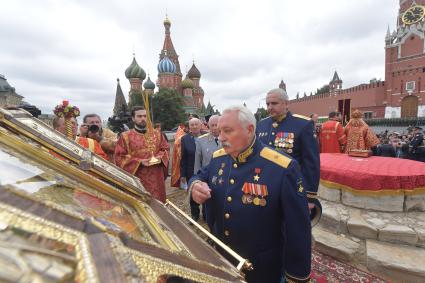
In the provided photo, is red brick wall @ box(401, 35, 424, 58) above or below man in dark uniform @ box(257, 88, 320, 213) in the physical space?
above

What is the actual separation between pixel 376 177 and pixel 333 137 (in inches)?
142

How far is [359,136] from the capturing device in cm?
630

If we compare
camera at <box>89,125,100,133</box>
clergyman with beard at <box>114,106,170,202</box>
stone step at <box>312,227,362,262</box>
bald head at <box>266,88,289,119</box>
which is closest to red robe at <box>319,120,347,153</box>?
stone step at <box>312,227,362,262</box>

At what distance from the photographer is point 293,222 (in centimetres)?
140

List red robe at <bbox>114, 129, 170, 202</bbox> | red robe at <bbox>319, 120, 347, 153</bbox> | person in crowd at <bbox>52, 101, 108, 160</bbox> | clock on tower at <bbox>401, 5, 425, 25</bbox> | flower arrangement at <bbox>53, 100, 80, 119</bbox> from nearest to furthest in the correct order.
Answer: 1. person in crowd at <bbox>52, 101, 108, 160</bbox>
2. red robe at <bbox>114, 129, 170, 202</bbox>
3. flower arrangement at <bbox>53, 100, 80, 119</bbox>
4. red robe at <bbox>319, 120, 347, 153</bbox>
5. clock on tower at <bbox>401, 5, 425, 25</bbox>

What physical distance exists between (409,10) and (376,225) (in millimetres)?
48666

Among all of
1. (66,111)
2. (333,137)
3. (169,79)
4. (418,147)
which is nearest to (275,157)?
(66,111)

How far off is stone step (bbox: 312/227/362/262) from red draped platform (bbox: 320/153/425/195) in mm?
898

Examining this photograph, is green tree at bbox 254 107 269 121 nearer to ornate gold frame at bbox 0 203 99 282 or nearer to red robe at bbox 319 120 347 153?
red robe at bbox 319 120 347 153

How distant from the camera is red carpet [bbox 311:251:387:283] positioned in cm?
267

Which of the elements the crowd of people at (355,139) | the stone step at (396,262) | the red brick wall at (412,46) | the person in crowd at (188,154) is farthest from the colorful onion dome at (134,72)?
the red brick wall at (412,46)

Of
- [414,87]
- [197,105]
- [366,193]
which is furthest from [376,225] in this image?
[197,105]

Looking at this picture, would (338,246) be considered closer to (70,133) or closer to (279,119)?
(279,119)

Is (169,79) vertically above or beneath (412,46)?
beneath
